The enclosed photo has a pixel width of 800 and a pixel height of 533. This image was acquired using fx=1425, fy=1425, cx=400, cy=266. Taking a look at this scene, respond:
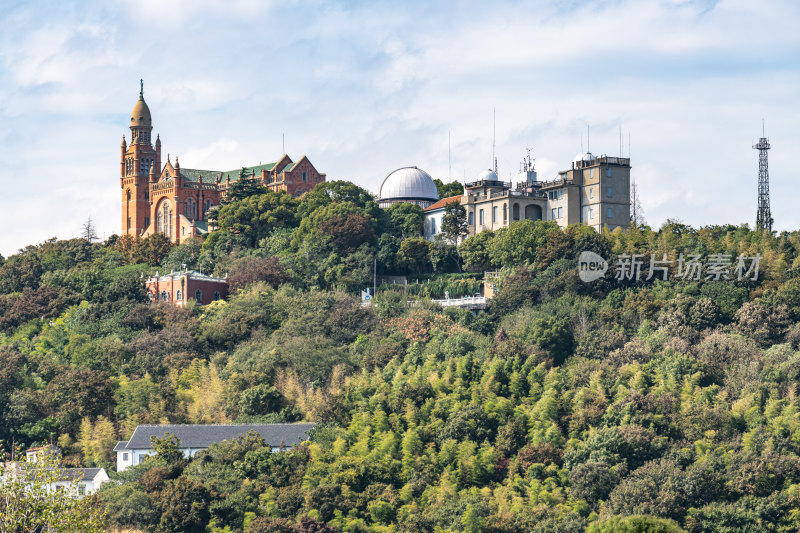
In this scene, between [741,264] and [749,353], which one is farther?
[741,264]


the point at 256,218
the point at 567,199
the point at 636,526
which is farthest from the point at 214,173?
the point at 636,526

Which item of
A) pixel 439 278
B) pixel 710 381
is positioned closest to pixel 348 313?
pixel 439 278

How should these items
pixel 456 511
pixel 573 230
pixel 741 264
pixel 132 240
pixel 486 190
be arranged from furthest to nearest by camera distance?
pixel 132 240 < pixel 486 190 < pixel 573 230 < pixel 741 264 < pixel 456 511

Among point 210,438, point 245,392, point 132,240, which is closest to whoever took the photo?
point 210,438

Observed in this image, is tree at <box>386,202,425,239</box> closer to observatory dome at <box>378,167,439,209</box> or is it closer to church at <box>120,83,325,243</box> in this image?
observatory dome at <box>378,167,439,209</box>

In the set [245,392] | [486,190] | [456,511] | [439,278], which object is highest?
[486,190]

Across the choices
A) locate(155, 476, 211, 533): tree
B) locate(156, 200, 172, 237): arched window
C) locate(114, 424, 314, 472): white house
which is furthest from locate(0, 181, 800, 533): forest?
locate(156, 200, 172, 237): arched window

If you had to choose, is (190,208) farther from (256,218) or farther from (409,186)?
(409,186)

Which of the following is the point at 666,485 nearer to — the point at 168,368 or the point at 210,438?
the point at 210,438
